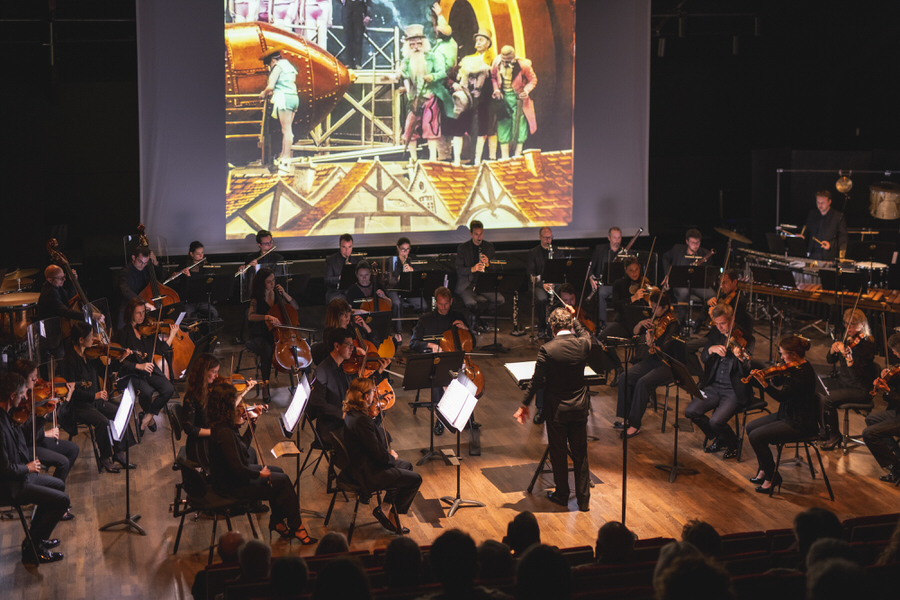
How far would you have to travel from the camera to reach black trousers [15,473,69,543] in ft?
16.8

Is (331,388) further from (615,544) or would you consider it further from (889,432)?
(889,432)

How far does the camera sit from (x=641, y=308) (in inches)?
307

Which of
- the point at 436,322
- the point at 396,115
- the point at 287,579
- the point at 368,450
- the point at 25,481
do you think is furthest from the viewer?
the point at 396,115

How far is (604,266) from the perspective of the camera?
1049cm

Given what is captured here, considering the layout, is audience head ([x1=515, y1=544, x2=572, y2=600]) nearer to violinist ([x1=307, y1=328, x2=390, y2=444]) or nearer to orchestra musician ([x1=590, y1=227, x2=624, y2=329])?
violinist ([x1=307, y1=328, x2=390, y2=444])

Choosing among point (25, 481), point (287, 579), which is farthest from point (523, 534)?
point (25, 481)

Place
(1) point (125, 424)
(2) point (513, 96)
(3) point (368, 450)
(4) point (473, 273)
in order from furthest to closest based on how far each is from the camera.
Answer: (2) point (513, 96) → (4) point (473, 273) → (1) point (125, 424) → (3) point (368, 450)

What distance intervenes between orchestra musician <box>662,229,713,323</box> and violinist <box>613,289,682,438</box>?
294 centimetres

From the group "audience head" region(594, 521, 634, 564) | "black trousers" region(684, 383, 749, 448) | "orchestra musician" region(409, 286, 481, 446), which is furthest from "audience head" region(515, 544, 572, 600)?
"orchestra musician" region(409, 286, 481, 446)

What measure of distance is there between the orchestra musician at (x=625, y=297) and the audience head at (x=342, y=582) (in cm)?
596

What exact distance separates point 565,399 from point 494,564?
241 centimetres

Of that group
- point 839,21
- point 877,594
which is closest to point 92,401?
point 877,594

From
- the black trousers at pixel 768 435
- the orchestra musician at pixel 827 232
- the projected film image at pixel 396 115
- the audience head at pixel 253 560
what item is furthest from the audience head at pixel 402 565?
the orchestra musician at pixel 827 232

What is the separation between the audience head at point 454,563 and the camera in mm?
3062
